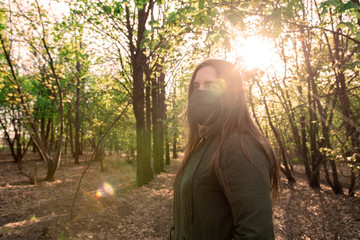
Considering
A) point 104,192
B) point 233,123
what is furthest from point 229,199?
point 104,192

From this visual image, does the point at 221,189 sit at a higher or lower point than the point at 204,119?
lower

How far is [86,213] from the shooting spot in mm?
7344

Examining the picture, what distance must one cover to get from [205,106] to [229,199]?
761 mm

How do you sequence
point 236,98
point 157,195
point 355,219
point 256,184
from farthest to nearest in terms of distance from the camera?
point 157,195 → point 355,219 → point 236,98 → point 256,184

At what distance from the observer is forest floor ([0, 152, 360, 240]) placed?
6109 mm

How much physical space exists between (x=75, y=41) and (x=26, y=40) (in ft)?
6.89

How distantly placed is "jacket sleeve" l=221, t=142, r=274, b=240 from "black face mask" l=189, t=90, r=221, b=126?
0.50 meters

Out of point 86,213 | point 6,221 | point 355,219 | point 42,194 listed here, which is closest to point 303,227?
point 355,219

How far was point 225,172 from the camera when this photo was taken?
4.11 feet

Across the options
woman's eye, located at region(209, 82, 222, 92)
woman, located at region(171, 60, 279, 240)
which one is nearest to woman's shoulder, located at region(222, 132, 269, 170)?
woman, located at region(171, 60, 279, 240)

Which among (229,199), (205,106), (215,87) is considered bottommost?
(229,199)

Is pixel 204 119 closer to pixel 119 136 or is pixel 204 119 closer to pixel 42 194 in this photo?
pixel 42 194

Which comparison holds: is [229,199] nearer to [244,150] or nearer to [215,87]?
[244,150]

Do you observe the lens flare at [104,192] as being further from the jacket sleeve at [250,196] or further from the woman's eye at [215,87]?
the jacket sleeve at [250,196]
